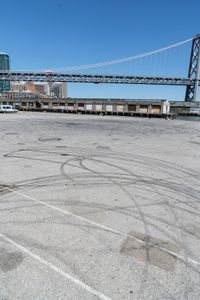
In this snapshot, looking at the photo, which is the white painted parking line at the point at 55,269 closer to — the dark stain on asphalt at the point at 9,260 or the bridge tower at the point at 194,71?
the dark stain on asphalt at the point at 9,260

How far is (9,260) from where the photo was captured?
10.8ft

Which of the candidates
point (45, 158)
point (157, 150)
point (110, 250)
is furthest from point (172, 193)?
point (157, 150)

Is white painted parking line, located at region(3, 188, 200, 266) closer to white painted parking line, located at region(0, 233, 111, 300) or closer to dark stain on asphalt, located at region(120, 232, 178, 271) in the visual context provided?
dark stain on asphalt, located at region(120, 232, 178, 271)

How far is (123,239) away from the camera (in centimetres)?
390

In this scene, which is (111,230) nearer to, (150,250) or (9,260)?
(150,250)

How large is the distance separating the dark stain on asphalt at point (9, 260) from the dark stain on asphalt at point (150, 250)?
1.62 metres

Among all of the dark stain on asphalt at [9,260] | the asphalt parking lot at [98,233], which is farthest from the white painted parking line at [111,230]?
the dark stain on asphalt at [9,260]

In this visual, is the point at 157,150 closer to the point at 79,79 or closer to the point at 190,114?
the point at 190,114

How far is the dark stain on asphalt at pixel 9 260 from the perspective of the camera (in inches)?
124

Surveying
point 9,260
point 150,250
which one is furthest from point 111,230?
point 9,260

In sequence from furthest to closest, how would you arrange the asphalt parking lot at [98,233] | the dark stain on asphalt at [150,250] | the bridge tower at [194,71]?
1. the bridge tower at [194,71]
2. the dark stain on asphalt at [150,250]
3. the asphalt parking lot at [98,233]

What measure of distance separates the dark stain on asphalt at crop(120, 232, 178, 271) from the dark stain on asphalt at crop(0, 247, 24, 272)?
63.6 inches

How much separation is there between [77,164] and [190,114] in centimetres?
9117

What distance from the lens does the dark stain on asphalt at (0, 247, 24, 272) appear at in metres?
3.15
